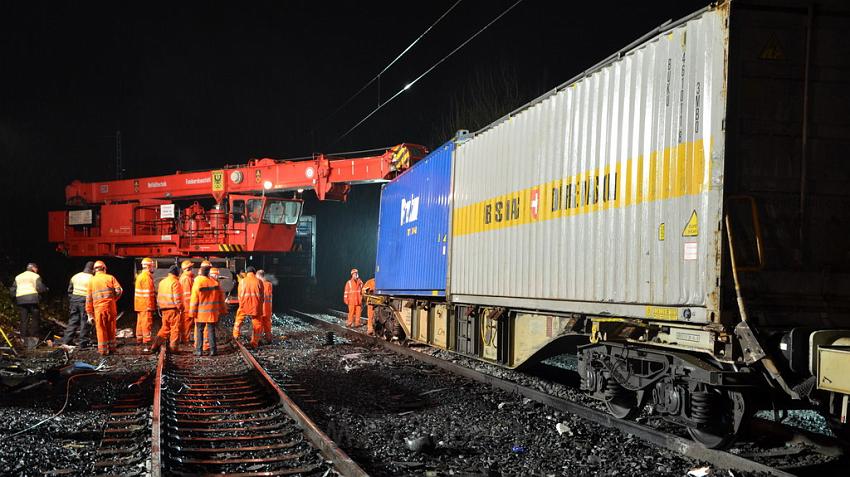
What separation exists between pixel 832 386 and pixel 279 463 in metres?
4.00

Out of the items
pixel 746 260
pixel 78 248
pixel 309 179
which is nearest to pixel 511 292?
pixel 746 260

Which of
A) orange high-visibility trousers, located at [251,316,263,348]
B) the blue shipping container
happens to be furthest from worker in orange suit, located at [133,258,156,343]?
the blue shipping container

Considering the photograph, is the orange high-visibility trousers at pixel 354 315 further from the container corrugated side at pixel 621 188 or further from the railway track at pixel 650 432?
the container corrugated side at pixel 621 188

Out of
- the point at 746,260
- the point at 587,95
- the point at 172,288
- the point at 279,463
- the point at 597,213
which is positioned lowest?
the point at 279,463

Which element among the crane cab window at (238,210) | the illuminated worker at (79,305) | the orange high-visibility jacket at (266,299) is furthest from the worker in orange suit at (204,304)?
the crane cab window at (238,210)

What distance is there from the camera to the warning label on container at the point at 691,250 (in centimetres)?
500

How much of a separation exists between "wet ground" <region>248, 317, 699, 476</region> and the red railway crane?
9.24 metres

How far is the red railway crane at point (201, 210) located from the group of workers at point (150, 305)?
550 cm

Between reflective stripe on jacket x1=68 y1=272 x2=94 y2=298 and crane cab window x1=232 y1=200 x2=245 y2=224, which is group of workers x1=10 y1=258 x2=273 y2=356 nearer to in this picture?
reflective stripe on jacket x1=68 y1=272 x2=94 y2=298

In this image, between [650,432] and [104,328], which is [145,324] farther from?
[650,432]

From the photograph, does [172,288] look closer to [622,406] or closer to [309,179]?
[309,179]

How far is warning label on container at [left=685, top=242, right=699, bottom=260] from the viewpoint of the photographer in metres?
5.00

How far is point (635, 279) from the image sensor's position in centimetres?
577

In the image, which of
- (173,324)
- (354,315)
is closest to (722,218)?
(173,324)
